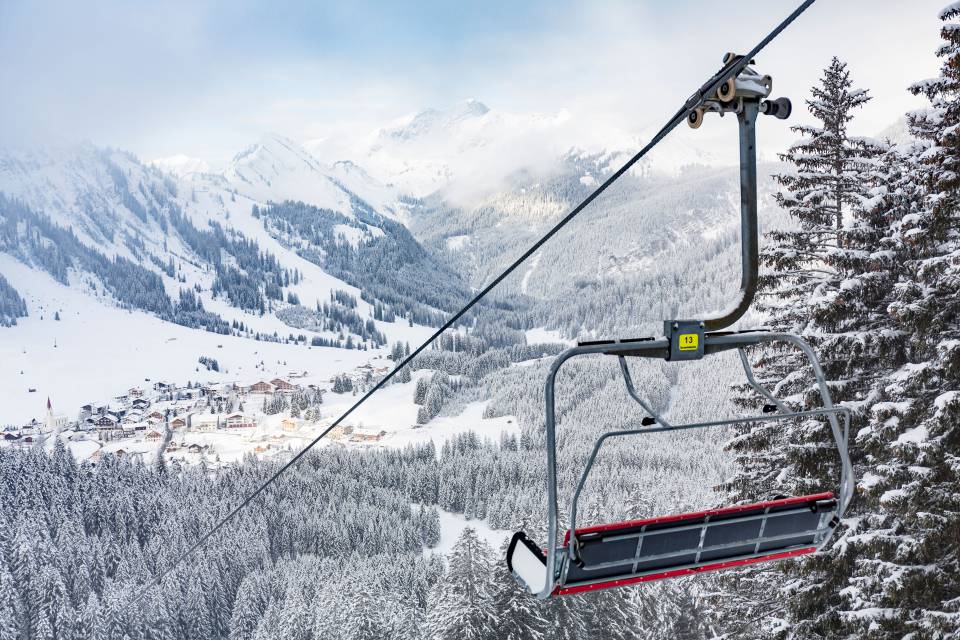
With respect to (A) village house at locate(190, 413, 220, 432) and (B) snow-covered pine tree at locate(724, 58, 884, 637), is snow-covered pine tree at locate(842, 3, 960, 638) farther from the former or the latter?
(A) village house at locate(190, 413, 220, 432)

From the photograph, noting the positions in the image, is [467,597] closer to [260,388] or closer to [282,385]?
[282,385]

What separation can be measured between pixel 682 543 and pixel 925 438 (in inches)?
143

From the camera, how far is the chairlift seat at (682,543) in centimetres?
318

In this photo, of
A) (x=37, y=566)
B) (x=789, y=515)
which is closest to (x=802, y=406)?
(x=789, y=515)

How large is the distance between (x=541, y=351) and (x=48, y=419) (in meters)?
114

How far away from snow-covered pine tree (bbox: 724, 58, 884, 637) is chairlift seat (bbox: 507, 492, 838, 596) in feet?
12.1

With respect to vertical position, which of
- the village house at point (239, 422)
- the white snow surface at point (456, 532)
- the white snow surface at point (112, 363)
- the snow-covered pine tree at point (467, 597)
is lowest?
the white snow surface at point (456, 532)

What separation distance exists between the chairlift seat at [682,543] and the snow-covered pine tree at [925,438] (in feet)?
9.38

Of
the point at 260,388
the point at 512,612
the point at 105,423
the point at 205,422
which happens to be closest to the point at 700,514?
the point at 512,612

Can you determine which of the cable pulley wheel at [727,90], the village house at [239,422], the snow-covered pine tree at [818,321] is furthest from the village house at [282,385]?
the cable pulley wheel at [727,90]

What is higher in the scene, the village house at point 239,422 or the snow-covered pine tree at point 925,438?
the snow-covered pine tree at point 925,438

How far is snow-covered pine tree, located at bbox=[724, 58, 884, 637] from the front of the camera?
695 cm

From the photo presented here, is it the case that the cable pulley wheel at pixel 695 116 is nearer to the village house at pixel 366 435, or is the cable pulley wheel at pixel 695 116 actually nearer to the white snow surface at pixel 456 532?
the white snow surface at pixel 456 532

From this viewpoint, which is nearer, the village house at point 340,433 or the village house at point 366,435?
the village house at point 366,435
